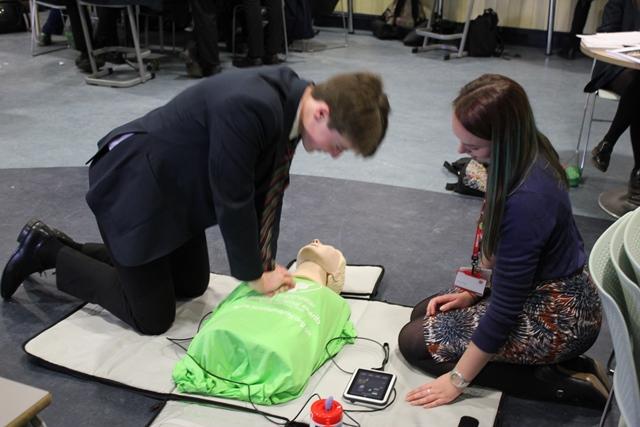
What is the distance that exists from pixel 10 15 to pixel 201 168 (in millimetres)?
5643

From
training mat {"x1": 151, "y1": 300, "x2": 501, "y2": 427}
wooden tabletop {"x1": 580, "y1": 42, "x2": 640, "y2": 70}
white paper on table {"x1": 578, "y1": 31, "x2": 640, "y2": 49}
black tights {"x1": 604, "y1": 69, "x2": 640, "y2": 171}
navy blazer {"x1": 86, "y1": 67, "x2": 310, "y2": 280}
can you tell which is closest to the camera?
navy blazer {"x1": 86, "y1": 67, "x2": 310, "y2": 280}

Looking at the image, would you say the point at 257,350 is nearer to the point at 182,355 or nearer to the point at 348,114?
the point at 182,355

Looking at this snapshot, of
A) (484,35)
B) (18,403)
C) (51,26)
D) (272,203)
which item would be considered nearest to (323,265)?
(272,203)

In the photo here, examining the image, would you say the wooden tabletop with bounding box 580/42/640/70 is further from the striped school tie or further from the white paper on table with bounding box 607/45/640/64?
the striped school tie

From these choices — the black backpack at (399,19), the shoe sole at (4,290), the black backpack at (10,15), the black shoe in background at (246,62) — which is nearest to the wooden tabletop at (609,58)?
the shoe sole at (4,290)

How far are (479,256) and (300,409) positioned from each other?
25.0 inches

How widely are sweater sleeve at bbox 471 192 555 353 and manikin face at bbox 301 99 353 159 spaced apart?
0.40 m

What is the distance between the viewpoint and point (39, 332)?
82.4 inches

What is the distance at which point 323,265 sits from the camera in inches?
88.6

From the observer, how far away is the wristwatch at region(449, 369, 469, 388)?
1.75 metres

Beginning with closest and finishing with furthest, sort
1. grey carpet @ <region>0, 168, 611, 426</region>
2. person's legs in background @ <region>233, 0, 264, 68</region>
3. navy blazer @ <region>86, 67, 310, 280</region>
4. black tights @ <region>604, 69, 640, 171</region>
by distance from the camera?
navy blazer @ <region>86, 67, 310, 280</region> < grey carpet @ <region>0, 168, 611, 426</region> < black tights @ <region>604, 69, 640, 171</region> < person's legs in background @ <region>233, 0, 264, 68</region>

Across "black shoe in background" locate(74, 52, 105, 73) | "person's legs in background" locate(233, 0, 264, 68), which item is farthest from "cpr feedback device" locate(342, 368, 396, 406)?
"black shoe in background" locate(74, 52, 105, 73)

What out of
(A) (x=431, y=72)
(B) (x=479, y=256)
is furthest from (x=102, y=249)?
(A) (x=431, y=72)

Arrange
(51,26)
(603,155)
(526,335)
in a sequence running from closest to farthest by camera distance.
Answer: (526,335)
(603,155)
(51,26)
